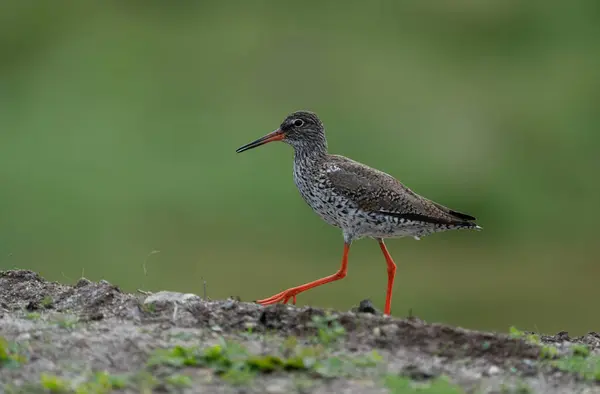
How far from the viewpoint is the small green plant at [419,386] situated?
8320 millimetres

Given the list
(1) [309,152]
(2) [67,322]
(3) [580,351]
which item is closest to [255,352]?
(2) [67,322]

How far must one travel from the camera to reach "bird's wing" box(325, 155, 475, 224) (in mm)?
12797

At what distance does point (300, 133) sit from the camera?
1381cm

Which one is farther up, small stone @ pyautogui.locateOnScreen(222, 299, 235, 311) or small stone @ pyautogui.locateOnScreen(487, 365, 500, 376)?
small stone @ pyautogui.locateOnScreen(222, 299, 235, 311)

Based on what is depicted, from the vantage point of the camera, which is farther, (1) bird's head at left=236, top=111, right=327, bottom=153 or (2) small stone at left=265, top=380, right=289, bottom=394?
(1) bird's head at left=236, top=111, right=327, bottom=153

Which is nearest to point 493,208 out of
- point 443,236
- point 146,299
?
point 443,236

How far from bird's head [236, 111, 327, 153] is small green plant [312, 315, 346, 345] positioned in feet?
13.7

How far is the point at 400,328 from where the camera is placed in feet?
32.0

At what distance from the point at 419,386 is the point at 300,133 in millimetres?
5685

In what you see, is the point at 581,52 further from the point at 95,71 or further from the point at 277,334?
the point at 277,334

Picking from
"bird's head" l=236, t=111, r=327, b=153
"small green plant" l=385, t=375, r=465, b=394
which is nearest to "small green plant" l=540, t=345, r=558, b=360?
"small green plant" l=385, t=375, r=465, b=394

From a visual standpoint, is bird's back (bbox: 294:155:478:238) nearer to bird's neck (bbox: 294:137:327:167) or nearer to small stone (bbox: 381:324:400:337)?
bird's neck (bbox: 294:137:327:167)

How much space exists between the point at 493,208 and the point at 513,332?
18971mm

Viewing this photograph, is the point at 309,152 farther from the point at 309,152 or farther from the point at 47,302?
the point at 47,302
